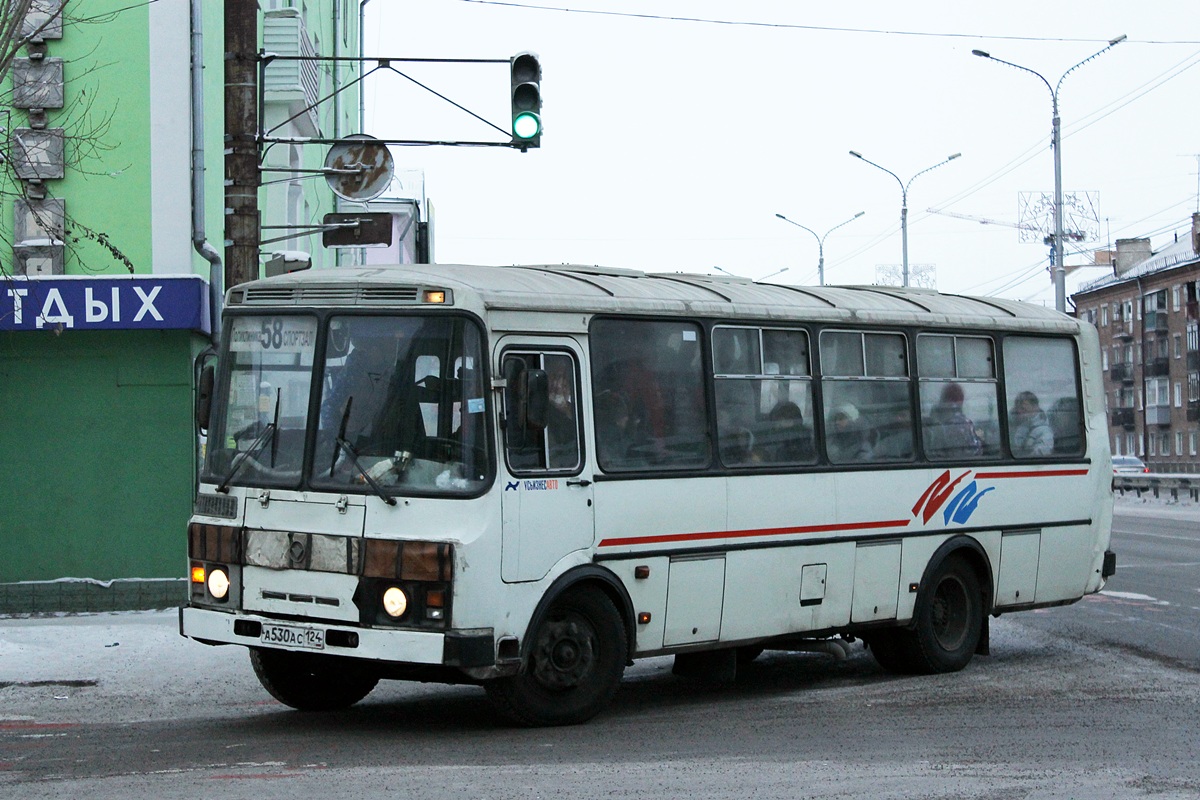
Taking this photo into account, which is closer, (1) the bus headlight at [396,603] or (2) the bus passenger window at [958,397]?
(1) the bus headlight at [396,603]

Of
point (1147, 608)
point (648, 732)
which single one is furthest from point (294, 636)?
point (1147, 608)

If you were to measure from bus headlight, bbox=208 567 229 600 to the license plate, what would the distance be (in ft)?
1.44

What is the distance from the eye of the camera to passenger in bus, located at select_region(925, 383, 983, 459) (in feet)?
42.6

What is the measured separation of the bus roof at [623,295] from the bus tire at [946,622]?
1.98 metres

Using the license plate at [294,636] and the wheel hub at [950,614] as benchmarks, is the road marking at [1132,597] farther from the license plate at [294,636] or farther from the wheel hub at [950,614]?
the license plate at [294,636]

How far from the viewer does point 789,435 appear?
11750mm

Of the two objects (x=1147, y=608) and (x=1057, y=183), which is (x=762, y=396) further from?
(x=1057, y=183)

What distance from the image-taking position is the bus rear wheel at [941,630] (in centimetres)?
1277

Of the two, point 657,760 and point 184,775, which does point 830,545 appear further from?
point 184,775

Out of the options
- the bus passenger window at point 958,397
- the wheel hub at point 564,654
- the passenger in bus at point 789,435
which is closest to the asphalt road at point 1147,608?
the bus passenger window at point 958,397

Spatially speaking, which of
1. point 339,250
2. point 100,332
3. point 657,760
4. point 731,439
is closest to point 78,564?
point 100,332

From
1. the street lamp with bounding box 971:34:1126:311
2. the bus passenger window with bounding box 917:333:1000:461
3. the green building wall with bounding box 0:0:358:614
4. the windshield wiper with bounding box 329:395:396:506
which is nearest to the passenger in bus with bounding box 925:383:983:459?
the bus passenger window with bounding box 917:333:1000:461

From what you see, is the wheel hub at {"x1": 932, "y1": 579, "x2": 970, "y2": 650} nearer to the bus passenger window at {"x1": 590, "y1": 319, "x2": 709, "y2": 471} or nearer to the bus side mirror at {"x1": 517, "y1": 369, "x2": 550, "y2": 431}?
the bus passenger window at {"x1": 590, "y1": 319, "x2": 709, "y2": 471}

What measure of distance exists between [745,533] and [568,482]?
1.72 metres
